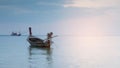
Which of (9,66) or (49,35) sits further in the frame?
(49,35)

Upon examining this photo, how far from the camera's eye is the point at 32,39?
40125mm

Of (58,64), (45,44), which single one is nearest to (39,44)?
(45,44)

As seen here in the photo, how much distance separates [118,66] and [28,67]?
4.98 m

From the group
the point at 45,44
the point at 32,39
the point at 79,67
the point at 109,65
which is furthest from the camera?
the point at 32,39

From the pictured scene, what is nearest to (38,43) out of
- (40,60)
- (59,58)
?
(59,58)

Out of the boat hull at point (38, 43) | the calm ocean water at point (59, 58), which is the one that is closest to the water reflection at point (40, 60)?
the calm ocean water at point (59, 58)

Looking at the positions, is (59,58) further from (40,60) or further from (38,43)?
(38,43)

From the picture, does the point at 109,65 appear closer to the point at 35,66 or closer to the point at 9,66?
the point at 35,66

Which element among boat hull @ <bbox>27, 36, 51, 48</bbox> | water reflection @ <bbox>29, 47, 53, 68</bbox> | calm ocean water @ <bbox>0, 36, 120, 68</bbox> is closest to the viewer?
water reflection @ <bbox>29, 47, 53, 68</bbox>

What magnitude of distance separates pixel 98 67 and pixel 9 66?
4895 millimetres

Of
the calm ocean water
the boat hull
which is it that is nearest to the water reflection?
the calm ocean water

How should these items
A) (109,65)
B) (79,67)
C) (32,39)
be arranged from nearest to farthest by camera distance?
1. (79,67)
2. (109,65)
3. (32,39)

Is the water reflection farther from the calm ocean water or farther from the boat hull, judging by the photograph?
the boat hull

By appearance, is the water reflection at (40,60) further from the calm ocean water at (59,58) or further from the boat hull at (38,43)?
the boat hull at (38,43)
